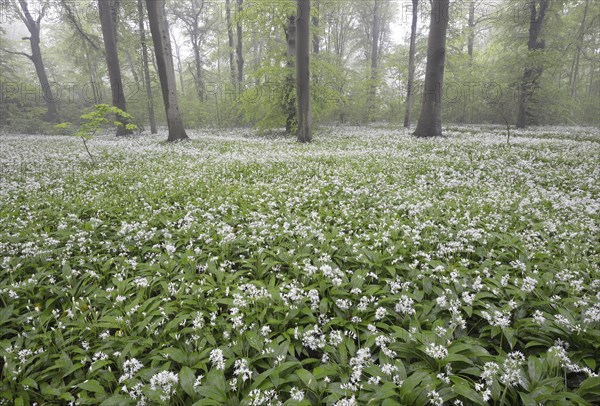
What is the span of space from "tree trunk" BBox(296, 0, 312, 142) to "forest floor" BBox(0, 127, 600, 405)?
9219 millimetres

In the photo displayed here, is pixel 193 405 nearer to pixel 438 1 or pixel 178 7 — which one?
pixel 438 1

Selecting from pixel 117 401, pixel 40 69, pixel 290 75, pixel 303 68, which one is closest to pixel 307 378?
pixel 117 401

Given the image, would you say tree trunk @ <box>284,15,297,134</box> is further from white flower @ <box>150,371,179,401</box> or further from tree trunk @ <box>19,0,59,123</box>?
tree trunk @ <box>19,0,59,123</box>

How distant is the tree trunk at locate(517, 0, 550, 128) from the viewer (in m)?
20.2

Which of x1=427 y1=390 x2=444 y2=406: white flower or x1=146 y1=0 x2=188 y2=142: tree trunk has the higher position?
x1=146 y1=0 x2=188 y2=142: tree trunk

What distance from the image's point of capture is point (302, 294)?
3.26 metres

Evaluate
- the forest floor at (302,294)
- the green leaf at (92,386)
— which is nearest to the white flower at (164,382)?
the forest floor at (302,294)

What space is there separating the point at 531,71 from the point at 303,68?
16.8 meters

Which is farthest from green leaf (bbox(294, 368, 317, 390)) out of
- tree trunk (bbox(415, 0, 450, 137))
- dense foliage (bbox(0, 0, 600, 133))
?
dense foliage (bbox(0, 0, 600, 133))

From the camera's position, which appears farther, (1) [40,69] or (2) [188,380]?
(1) [40,69]

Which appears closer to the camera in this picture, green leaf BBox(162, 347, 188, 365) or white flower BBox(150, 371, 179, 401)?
white flower BBox(150, 371, 179, 401)

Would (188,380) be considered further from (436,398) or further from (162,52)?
(162,52)

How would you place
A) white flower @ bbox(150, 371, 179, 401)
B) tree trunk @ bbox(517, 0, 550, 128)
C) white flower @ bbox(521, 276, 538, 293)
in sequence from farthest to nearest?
tree trunk @ bbox(517, 0, 550, 128) → white flower @ bbox(521, 276, 538, 293) → white flower @ bbox(150, 371, 179, 401)

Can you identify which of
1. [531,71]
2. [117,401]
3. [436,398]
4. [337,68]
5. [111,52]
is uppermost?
[111,52]
